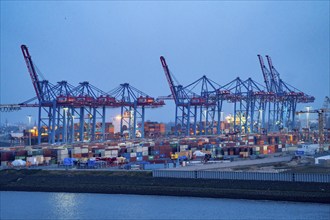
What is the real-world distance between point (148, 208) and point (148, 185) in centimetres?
359

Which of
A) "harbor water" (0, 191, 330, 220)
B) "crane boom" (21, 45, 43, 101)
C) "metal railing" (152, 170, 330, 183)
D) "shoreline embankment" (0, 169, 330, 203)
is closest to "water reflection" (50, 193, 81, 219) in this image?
"harbor water" (0, 191, 330, 220)

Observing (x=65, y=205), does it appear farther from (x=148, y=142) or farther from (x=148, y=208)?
(x=148, y=142)

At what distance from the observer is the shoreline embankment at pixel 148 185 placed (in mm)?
20875

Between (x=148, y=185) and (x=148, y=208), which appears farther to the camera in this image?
(x=148, y=185)

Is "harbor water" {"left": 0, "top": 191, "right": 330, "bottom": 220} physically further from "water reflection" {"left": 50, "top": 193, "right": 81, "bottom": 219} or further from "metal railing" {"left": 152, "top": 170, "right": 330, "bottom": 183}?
"metal railing" {"left": 152, "top": 170, "right": 330, "bottom": 183}

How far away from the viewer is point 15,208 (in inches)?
816

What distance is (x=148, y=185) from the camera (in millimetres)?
23578

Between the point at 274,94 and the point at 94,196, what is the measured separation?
44.0 m

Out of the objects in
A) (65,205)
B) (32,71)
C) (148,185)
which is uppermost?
(32,71)

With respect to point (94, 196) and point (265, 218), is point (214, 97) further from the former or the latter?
point (265, 218)

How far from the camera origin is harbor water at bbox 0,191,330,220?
18516 mm

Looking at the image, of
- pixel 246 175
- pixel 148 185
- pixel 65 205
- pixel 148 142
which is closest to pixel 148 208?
pixel 65 205

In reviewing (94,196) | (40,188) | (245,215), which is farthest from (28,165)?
(245,215)

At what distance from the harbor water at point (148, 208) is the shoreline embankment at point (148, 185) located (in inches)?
19.4
